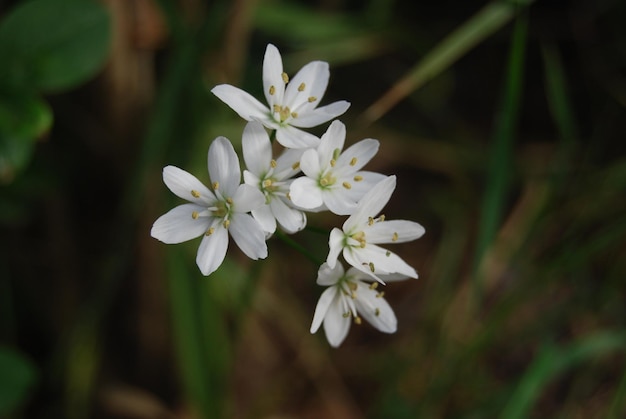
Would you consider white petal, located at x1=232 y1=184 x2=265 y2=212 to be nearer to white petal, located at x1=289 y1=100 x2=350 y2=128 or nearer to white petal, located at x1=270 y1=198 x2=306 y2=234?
white petal, located at x1=270 y1=198 x2=306 y2=234

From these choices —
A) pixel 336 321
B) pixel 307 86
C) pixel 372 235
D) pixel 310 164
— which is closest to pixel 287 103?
pixel 307 86

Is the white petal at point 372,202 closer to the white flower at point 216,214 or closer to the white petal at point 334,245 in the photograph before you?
the white petal at point 334,245

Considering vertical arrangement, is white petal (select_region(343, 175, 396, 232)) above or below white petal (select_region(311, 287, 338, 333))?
above

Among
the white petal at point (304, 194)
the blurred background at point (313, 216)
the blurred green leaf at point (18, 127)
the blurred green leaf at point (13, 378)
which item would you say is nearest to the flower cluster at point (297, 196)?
the white petal at point (304, 194)

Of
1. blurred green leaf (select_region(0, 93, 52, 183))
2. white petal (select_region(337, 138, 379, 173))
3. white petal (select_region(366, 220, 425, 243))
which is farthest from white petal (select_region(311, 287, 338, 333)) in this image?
blurred green leaf (select_region(0, 93, 52, 183))

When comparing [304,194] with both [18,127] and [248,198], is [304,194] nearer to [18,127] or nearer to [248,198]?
[248,198]

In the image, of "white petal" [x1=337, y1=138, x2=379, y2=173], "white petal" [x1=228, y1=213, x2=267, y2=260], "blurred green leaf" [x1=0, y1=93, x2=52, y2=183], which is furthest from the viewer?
"blurred green leaf" [x1=0, y1=93, x2=52, y2=183]
